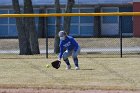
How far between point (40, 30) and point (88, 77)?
25213mm

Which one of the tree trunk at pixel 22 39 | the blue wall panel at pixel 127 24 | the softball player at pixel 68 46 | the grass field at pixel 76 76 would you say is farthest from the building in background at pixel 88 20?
the softball player at pixel 68 46

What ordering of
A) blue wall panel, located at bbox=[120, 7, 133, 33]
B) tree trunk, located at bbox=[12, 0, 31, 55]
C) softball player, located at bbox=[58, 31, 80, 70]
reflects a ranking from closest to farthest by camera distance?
softball player, located at bbox=[58, 31, 80, 70] < tree trunk, located at bbox=[12, 0, 31, 55] < blue wall panel, located at bbox=[120, 7, 133, 33]

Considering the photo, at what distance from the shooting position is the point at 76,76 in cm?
1299

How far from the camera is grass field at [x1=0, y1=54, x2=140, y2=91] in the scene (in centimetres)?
1122

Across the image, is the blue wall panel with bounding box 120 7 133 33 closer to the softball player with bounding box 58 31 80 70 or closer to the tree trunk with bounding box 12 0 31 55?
the tree trunk with bounding box 12 0 31 55

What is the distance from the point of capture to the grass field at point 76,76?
1122cm

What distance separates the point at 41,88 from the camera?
429 inches

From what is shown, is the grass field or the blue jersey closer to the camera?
the grass field

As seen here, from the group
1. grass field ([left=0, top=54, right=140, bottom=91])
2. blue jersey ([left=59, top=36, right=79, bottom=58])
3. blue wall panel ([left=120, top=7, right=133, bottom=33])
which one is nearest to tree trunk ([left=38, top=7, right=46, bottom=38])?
blue wall panel ([left=120, top=7, right=133, bottom=33])

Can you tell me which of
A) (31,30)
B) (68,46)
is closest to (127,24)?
(31,30)

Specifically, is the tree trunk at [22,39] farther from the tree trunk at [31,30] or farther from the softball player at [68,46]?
the softball player at [68,46]

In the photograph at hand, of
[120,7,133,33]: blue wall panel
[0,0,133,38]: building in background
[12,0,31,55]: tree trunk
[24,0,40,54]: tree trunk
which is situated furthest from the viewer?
[0,0,133,38]: building in background

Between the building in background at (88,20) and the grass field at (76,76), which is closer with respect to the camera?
the grass field at (76,76)

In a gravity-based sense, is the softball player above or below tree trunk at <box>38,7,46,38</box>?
above
